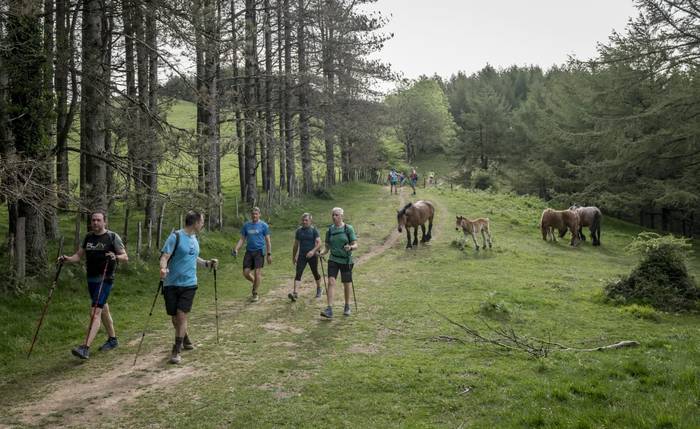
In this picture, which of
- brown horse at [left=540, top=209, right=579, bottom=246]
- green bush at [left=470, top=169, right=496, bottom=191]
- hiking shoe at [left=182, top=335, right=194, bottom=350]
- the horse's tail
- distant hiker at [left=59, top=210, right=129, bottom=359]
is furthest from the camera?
green bush at [left=470, top=169, right=496, bottom=191]

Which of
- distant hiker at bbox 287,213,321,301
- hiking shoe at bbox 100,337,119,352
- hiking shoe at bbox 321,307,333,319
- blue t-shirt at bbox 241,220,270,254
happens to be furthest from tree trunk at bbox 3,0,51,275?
hiking shoe at bbox 321,307,333,319

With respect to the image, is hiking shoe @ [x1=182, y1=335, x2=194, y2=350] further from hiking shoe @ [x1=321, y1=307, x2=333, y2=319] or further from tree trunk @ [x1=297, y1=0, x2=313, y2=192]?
tree trunk @ [x1=297, y1=0, x2=313, y2=192]

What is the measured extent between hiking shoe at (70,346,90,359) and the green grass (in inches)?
5.4

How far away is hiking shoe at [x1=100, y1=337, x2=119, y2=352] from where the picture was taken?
806cm

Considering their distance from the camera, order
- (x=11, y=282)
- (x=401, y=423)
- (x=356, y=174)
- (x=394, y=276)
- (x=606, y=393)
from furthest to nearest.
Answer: (x=356, y=174), (x=394, y=276), (x=11, y=282), (x=606, y=393), (x=401, y=423)

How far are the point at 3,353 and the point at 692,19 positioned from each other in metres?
23.1

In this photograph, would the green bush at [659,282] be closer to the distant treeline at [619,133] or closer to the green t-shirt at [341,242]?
the green t-shirt at [341,242]

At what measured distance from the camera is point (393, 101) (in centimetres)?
6944

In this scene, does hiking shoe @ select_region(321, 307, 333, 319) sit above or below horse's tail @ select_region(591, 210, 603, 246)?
below

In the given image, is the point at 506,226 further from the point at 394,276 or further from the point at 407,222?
the point at 394,276

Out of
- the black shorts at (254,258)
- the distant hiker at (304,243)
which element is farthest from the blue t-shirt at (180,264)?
the black shorts at (254,258)

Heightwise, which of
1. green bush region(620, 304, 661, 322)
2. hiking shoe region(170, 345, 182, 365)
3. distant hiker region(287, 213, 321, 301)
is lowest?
green bush region(620, 304, 661, 322)

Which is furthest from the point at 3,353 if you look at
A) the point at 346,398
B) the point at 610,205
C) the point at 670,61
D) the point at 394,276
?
the point at 610,205

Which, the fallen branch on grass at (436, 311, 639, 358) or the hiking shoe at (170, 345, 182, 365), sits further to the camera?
the fallen branch on grass at (436, 311, 639, 358)
